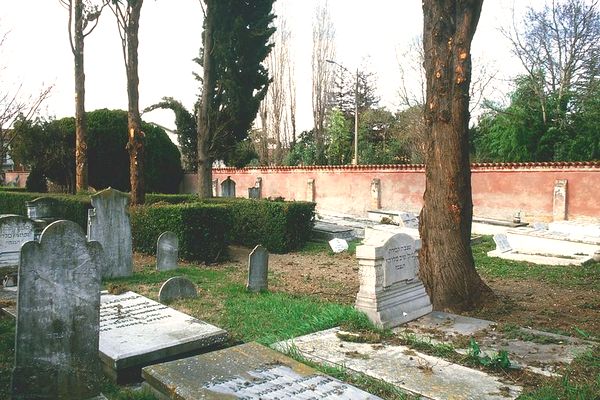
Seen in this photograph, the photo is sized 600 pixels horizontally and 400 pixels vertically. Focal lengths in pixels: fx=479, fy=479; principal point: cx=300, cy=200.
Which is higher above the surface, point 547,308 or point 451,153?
point 451,153

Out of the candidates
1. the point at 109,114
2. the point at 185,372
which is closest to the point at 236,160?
the point at 109,114

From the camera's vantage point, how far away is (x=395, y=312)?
18.2ft

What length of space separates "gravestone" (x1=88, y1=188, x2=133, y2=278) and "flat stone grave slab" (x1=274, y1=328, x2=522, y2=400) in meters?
5.16

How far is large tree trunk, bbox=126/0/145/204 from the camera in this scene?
12633 millimetres

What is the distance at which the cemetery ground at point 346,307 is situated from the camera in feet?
13.0

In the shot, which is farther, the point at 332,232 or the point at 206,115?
the point at 206,115

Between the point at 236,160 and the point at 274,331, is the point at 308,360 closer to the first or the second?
the point at 274,331

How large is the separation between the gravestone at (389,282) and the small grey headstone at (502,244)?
6658mm

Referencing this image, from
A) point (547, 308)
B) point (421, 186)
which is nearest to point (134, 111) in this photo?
point (547, 308)

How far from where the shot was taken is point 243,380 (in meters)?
3.47

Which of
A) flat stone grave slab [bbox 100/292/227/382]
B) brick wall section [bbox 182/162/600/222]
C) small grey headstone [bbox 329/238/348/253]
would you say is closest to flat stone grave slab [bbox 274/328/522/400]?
flat stone grave slab [bbox 100/292/227/382]

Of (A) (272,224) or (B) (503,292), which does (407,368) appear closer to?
(B) (503,292)

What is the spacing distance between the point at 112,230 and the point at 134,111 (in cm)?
481

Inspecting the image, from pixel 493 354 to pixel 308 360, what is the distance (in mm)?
1697
